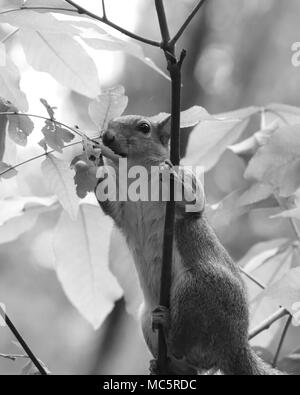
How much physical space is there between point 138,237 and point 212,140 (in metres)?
0.49

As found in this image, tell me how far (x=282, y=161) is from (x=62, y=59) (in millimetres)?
757

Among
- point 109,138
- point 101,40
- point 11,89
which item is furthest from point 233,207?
point 11,89

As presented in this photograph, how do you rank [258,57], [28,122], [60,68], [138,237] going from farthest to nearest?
[258,57] → [138,237] → [60,68] → [28,122]

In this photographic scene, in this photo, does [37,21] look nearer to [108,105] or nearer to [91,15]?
[91,15]

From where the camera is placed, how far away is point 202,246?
272cm

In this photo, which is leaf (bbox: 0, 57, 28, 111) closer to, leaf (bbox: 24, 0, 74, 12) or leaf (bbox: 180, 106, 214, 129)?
leaf (bbox: 24, 0, 74, 12)

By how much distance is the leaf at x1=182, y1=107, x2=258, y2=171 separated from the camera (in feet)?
8.57

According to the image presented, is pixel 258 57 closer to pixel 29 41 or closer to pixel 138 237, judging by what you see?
pixel 138 237

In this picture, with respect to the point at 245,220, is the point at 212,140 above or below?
above

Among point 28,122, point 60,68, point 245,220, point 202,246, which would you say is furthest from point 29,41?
point 245,220

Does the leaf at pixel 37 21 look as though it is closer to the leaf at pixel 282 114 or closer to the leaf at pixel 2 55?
the leaf at pixel 2 55

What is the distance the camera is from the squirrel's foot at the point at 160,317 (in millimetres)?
2408

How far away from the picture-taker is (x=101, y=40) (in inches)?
74.3

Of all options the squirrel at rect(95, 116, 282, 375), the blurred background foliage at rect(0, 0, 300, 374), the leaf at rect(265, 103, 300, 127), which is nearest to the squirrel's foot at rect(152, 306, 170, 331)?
the squirrel at rect(95, 116, 282, 375)
